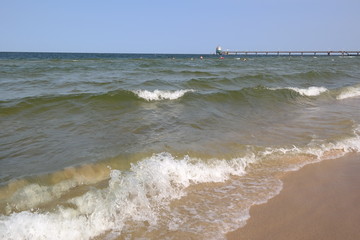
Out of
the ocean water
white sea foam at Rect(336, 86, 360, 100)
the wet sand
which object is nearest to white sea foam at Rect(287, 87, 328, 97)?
white sea foam at Rect(336, 86, 360, 100)

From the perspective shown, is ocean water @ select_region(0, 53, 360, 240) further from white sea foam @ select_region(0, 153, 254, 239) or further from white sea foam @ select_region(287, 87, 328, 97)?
white sea foam @ select_region(287, 87, 328, 97)

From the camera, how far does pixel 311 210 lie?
2.86m

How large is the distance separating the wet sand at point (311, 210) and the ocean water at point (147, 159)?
16 cm

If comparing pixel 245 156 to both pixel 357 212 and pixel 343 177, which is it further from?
pixel 357 212

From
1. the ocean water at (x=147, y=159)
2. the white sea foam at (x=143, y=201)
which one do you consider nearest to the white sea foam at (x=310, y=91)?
the ocean water at (x=147, y=159)

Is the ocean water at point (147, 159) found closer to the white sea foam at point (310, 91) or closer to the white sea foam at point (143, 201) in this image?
the white sea foam at point (143, 201)

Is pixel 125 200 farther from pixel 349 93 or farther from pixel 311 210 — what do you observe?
pixel 349 93

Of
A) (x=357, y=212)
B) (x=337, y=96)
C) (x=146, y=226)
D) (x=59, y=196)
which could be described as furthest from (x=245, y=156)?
(x=337, y=96)

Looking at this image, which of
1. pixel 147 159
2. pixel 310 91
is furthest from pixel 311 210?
pixel 310 91

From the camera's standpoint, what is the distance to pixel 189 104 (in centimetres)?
830

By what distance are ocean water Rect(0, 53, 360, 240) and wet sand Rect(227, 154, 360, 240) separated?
0.52ft

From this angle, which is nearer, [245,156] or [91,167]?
[91,167]

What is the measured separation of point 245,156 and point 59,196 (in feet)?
8.87

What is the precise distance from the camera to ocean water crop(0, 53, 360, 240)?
2.65 metres
